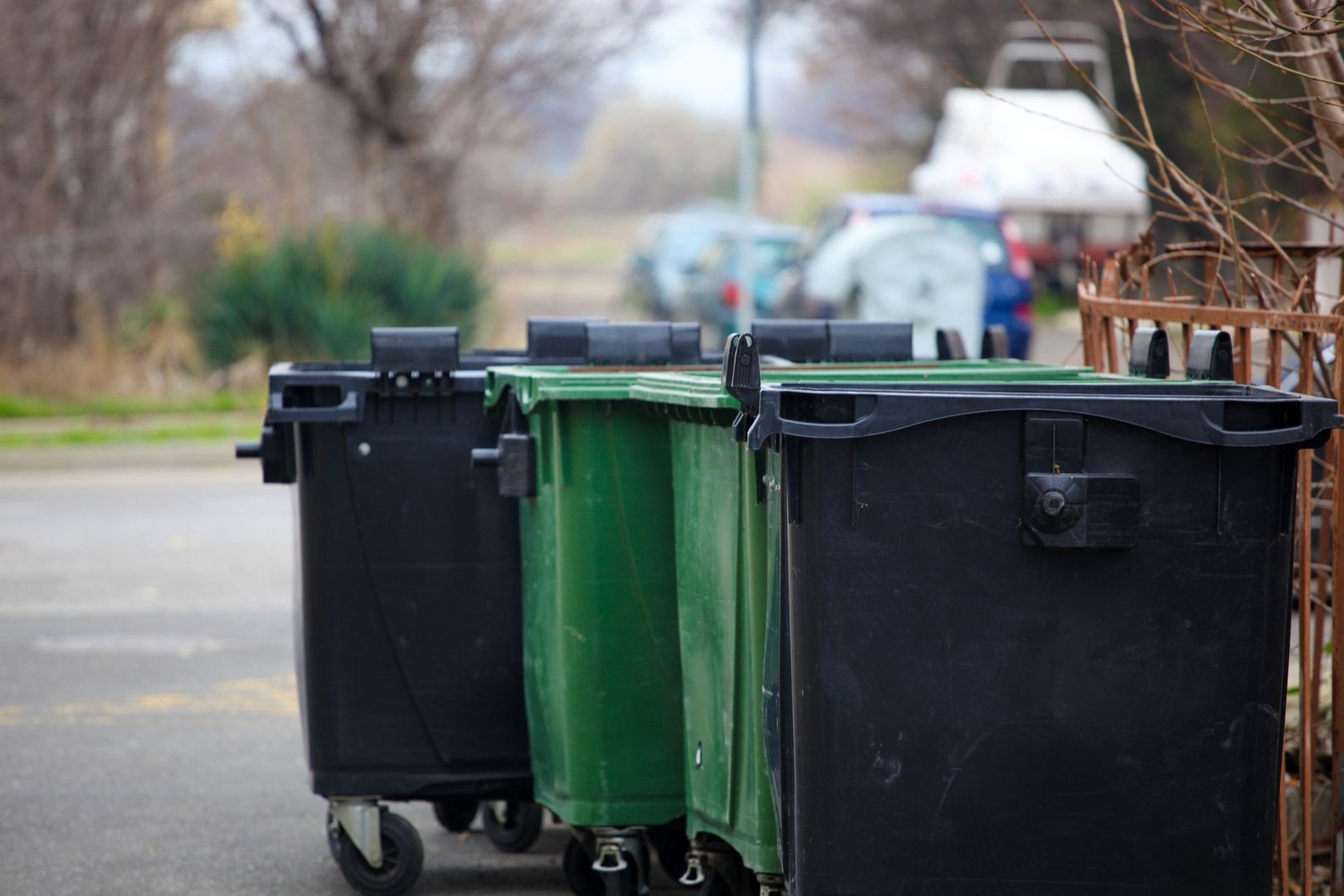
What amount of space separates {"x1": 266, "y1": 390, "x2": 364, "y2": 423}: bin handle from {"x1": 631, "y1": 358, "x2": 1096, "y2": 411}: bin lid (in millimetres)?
800

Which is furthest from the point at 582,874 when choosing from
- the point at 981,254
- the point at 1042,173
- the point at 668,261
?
the point at 668,261

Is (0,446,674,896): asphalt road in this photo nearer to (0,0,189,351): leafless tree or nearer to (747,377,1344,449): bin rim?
(747,377,1344,449): bin rim

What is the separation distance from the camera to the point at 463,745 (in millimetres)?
4395

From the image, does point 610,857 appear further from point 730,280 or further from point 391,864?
point 730,280

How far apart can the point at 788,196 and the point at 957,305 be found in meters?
67.0

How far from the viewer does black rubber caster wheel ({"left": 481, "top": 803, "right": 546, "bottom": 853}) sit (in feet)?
16.1

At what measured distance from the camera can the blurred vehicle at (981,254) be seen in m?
16.7

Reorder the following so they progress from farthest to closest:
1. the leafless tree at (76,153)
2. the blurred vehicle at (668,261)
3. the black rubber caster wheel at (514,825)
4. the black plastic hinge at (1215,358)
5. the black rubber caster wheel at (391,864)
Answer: the blurred vehicle at (668,261) < the leafless tree at (76,153) < the black rubber caster wheel at (514,825) < the black rubber caster wheel at (391,864) < the black plastic hinge at (1215,358)

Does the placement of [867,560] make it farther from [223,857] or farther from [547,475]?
[223,857]

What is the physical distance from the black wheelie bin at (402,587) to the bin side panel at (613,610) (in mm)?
390

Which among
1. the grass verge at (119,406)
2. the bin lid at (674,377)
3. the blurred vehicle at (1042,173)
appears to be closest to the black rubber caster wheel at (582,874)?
the bin lid at (674,377)

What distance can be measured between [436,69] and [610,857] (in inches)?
694

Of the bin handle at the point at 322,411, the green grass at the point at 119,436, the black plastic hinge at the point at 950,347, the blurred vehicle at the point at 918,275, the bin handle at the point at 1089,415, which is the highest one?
the blurred vehicle at the point at 918,275

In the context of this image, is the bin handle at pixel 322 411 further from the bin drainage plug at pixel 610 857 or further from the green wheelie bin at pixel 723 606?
the bin drainage plug at pixel 610 857
